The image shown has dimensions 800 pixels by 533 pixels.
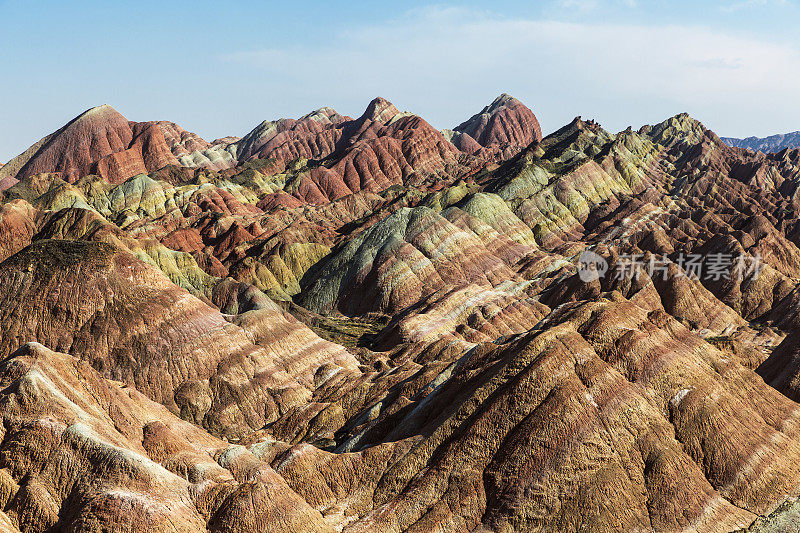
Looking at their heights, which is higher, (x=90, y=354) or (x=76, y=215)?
(x=76, y=215)

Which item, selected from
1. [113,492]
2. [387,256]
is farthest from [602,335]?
[387,256]

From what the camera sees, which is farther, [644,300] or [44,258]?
[644,300]

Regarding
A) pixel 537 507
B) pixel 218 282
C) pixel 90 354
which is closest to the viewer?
pixel 537 507

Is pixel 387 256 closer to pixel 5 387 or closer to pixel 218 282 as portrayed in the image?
pixel 218 282

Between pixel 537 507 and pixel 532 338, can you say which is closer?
pixel 537 507

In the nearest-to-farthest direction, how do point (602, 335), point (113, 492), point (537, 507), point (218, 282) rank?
point (113, 492), point (537, 507), point (602, 335), point (218, 282)

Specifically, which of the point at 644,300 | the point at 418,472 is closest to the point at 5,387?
the point at 418,472

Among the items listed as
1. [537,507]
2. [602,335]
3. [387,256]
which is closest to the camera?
[537,507]

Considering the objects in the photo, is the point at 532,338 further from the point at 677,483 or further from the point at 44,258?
the point at 44,258

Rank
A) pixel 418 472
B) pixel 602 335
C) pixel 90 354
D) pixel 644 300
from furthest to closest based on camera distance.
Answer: pixel 644 300 < pixel 90 354 < pixel 602 335 < pixel 418 472
